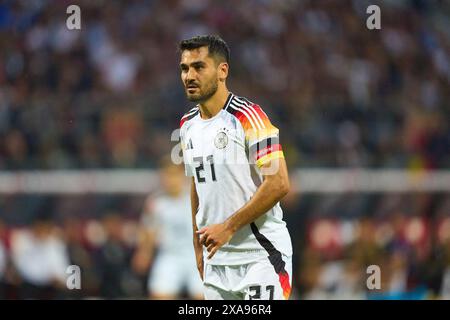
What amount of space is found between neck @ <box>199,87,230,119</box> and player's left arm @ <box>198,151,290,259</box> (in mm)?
489

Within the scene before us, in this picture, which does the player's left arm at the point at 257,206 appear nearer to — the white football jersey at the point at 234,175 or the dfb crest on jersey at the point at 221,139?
the white football jersey at the point at 234,175

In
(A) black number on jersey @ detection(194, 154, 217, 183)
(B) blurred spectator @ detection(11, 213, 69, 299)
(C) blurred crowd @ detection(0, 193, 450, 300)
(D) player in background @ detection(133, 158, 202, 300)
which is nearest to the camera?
(A) black number on jersey @ detection(194, 154, 217, 183)

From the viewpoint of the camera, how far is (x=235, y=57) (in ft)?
49.6

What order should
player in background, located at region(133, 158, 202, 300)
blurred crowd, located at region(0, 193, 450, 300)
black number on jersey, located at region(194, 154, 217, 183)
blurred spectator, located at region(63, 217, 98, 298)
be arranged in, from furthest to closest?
blurred spectator, located at region(63, 217, 98, 298) < blurred crowd, located at region(0, 193, 450, 300) < player in background, located at region(133, 158, 202, 300) < black number on jersey, located at region(194, 154, 217, 183)

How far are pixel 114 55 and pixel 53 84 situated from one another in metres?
1.30

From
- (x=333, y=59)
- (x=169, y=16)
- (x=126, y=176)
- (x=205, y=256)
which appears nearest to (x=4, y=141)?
(x=126, y=176)

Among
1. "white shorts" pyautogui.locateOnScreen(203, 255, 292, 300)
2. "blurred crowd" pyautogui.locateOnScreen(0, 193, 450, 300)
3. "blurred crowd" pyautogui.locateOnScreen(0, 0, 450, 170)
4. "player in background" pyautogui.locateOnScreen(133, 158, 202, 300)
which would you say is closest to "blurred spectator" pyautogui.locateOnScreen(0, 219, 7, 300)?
"blurred crowd" pyautogui.locateOnScreen(0, 193, 450, 300)

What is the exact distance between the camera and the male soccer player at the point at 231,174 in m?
5.61

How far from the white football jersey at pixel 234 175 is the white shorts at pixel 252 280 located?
0.13 feet

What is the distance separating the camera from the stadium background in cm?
1199

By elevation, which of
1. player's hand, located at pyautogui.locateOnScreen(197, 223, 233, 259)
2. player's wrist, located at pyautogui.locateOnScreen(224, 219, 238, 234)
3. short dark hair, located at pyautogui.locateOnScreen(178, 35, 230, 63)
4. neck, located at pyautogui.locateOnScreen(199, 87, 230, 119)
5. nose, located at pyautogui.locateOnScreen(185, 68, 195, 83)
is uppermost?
short dark hair, located at pyautogui.locateOnScreen(178, 35, 230, 63)

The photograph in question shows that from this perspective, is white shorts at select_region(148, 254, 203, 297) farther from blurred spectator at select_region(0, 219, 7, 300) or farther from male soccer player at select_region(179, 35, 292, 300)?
male soccer player at select_region(179, 35, 292, 300)

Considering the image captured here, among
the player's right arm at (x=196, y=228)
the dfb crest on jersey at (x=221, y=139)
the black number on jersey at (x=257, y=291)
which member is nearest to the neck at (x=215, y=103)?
the dfb crest on jersey at (x=221, y=139)
